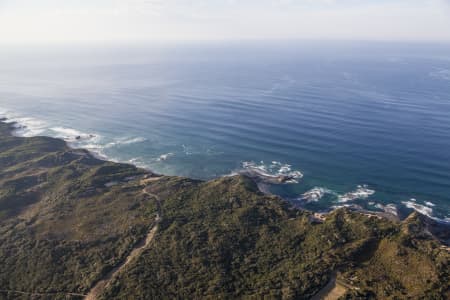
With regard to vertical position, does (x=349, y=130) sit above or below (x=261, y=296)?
above

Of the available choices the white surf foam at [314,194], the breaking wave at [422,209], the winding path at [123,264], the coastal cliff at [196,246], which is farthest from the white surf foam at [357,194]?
the winding path at [123,264]

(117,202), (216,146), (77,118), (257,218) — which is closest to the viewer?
(257,218)

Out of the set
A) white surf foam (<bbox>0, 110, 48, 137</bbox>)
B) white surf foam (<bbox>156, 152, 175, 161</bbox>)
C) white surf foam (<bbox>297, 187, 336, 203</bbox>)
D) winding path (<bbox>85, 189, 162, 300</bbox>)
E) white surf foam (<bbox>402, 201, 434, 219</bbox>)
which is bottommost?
winding path (<bbox>85, 189, 162, 300</bbox>)

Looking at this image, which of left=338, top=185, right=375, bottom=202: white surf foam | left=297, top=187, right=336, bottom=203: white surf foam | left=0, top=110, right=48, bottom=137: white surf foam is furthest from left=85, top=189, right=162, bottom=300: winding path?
left=0, top=110, right=48, bottom=137: white surf foam

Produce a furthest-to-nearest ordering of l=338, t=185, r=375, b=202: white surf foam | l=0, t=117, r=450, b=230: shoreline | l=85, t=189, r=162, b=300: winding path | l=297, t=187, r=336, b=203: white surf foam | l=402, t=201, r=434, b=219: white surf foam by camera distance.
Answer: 1. l=297, t=187, r=336, b=203: white surf foam
2. l=338, t=185, r=375, b=202: white surf foam
3. l=402, t=201, r=434, b=219: white surf foam
4. l=0, t=117, r=450, b=230: shoreline
5. l=85, t=189, r=162, b=300: winding path

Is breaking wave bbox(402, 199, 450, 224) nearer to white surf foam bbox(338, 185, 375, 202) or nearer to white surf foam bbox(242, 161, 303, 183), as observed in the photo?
white surf foam bbox(338, 185, 375, 202)

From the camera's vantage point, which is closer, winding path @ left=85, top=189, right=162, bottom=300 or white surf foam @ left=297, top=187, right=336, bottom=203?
winding path @ left=85, top=189, right=162, bottom=300

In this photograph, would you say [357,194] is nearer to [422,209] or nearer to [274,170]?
[422,209]

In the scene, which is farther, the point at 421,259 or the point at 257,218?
the point at 257,218

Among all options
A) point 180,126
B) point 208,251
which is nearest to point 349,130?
point 180,126

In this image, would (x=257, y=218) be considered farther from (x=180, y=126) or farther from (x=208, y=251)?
(x=180, y=126)
